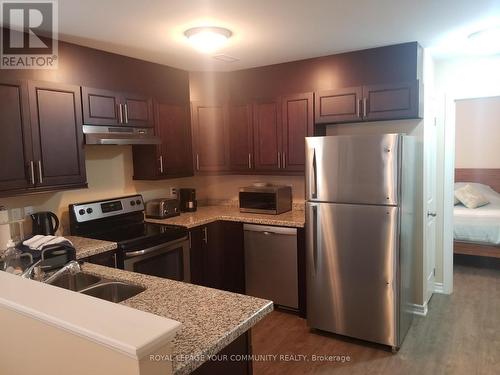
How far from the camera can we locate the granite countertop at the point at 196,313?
1.23m

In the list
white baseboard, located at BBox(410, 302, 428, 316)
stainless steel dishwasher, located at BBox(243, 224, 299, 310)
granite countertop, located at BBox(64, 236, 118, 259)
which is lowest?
→ white baseboard, located at BBox(410, 302, 428, 316)

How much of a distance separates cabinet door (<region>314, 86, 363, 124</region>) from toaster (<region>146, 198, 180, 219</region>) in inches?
61.9

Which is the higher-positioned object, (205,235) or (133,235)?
(133,235)

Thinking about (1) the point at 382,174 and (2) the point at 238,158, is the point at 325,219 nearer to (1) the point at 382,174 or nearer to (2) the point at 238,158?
(1) the point at 382,174

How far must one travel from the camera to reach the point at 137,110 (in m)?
3.26

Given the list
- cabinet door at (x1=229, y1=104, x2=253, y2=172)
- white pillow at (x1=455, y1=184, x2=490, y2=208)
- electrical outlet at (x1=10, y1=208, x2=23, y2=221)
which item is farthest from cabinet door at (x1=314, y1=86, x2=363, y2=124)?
white pillow at (x1=455, y1=184, x2=490, y2=208)

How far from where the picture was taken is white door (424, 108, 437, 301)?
3.31 metres

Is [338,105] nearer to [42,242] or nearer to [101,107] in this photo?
[101,107]

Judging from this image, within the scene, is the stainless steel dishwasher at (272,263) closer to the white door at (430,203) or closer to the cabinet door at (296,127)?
the cabinet door at (296,127)

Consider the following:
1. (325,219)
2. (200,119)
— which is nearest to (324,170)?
(325,219)

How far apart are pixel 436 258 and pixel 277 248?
1.72 metres

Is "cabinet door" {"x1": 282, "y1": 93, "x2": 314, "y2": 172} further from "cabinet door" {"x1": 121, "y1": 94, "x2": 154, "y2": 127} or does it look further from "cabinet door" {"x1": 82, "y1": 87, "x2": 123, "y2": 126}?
"cabinet door" {"x1": 82, "y1": 87, "x2": 123, "y2": 126}

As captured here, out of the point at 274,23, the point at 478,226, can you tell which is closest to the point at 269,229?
the point at 274,23

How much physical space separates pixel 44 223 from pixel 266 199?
1899mm
